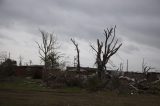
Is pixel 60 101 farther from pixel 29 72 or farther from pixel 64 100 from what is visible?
pixel 29 72

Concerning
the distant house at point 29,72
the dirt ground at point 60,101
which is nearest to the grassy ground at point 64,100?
the dirt ground at point 60,101

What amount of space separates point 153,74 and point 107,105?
46.5 m

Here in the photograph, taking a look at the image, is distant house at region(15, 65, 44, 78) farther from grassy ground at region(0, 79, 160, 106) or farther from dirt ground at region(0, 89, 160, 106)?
dirt ground at region(0, 89, 160, 106)

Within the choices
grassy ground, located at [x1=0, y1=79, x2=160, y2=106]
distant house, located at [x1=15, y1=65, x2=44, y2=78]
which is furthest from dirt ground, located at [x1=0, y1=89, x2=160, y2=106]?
distant house, located at [x1=15, y1=65, x2=44, y2=78]

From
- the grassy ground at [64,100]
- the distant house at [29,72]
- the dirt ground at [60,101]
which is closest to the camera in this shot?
the dirt ground at [60,101]

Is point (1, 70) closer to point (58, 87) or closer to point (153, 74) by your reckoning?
point (58, 87)

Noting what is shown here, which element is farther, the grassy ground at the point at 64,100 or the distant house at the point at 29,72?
the distant house at the point at 29,72

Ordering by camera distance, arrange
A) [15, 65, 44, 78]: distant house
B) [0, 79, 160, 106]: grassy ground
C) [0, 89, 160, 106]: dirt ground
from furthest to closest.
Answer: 1. [15, 65, 44, 78]: distant house
2. [0, 79, 160, 106]: grassy ground
3. [0, 89, 160, 106]: dirt ground

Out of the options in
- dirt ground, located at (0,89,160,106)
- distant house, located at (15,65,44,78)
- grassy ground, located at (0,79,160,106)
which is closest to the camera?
dirt ground, located at (0,89,160,106)

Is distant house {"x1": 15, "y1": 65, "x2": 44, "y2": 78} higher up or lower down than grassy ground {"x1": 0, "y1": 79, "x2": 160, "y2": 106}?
higher up

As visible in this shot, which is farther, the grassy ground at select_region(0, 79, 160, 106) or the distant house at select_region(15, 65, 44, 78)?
the distant house at select_region(15, 65, 44, 78)

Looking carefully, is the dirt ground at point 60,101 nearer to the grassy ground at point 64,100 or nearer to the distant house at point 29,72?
the grassy ground at point 64,100

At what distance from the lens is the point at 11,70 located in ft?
169

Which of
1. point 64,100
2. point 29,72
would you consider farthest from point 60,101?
point 29,72
